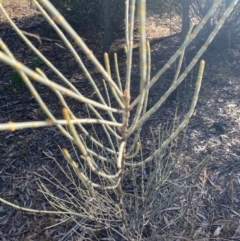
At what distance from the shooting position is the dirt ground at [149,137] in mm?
3921

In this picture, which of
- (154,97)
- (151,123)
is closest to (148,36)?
(154,97)

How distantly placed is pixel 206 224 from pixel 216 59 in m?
3.63

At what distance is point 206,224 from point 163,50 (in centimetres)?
401

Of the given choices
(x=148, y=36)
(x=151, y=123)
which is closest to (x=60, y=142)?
(x=151, y=123)

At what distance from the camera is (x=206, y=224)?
3834mm

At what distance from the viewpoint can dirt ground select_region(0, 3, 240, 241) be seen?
12.9 ft

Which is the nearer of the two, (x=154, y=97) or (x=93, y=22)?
(x=154, y=97)

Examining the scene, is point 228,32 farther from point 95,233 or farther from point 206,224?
point 95,233

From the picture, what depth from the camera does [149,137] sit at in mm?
4895

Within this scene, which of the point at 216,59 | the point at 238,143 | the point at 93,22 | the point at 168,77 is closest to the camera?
the point at 238,143

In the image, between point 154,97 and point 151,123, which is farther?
point 154,97

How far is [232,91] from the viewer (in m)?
5.88

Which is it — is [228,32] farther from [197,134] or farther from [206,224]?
[206,224]

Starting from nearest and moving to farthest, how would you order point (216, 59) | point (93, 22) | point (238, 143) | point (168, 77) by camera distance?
point (238, 143)
point (168, 77)
point (216, 59)
point (93, 22)
